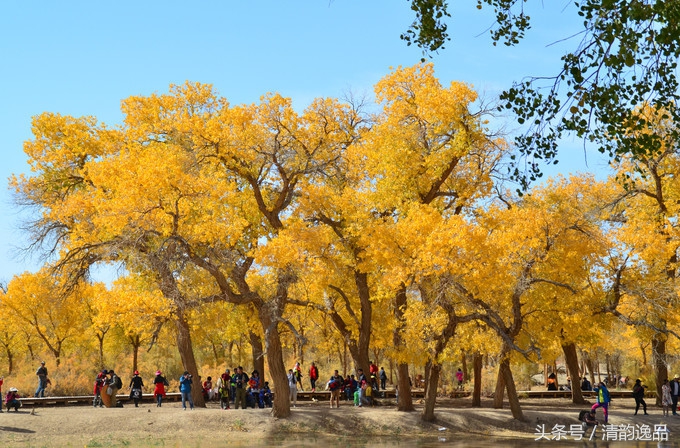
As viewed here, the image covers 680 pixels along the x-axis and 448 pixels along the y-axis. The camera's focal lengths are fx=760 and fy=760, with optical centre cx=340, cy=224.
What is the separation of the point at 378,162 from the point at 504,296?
6518mm

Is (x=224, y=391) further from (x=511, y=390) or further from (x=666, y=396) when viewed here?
(x=666, y=396)

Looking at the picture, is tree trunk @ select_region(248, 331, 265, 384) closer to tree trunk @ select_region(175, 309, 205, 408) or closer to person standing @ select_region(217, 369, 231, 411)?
person standing @ select_region(217, 369, 231, 411)

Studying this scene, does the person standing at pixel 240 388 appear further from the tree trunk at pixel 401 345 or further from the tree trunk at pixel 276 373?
the tree trunk at pixel 401 345

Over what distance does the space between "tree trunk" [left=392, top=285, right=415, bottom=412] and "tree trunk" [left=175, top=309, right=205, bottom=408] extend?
24.5 feet

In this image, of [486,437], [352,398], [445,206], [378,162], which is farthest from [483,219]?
[352,398]

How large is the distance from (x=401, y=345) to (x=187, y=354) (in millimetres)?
8464

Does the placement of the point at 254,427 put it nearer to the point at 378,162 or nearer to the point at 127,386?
the point at 378,162

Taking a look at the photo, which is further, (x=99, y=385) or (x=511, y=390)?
(x=99, y=385)

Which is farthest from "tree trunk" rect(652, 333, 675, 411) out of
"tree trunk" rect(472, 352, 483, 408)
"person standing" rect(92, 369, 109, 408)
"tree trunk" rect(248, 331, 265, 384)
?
"person standing" rect(92, 369, 109, 408)

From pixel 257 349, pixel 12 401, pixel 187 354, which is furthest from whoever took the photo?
pixel 257 349

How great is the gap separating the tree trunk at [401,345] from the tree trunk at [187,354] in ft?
24.5

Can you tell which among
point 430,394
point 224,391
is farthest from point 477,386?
point 224,391

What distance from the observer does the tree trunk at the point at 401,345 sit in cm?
2659

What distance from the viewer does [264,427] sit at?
24.9 metres
